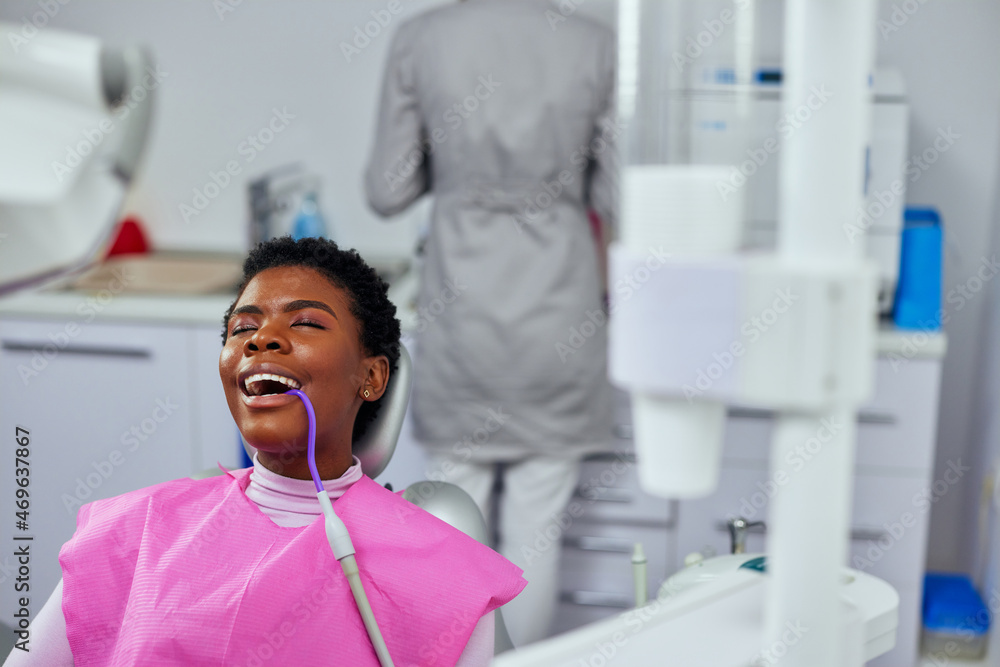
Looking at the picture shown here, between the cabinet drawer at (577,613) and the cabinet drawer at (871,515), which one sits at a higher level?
the cabinet drawer at (871,515)

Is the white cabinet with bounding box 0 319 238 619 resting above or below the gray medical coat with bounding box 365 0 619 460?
below

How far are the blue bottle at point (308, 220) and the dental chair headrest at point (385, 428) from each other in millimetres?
1420

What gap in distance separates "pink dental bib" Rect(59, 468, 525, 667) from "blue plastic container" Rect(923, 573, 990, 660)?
163 cm

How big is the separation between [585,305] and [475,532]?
0.91 metres

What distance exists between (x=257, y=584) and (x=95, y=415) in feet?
4.96

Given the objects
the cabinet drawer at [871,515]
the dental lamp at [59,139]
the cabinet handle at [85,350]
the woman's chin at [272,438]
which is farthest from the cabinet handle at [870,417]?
the dental lamp at [59,139]

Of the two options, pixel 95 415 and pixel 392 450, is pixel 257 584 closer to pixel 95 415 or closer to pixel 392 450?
pixel 392 450

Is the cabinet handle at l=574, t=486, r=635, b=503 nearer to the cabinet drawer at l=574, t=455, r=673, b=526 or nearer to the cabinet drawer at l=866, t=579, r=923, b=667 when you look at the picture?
the cabinet drawer at l=574, t=455, r=673, b=526

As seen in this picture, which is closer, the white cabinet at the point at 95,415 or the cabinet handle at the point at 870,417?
the cabinet handle at the point at 870,417

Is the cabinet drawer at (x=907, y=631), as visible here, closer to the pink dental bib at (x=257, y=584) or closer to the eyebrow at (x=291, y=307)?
the pink dental bib at (x=257, y=584)

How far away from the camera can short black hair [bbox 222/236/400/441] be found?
1197 millimetres

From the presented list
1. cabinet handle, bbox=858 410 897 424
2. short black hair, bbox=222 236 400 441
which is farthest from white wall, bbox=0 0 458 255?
short black hair, bbox=222 236 400 441

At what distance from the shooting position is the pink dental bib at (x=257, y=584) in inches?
40.4

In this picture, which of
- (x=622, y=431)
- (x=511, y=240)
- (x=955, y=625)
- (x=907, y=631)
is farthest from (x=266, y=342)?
(x=955, y=625)
